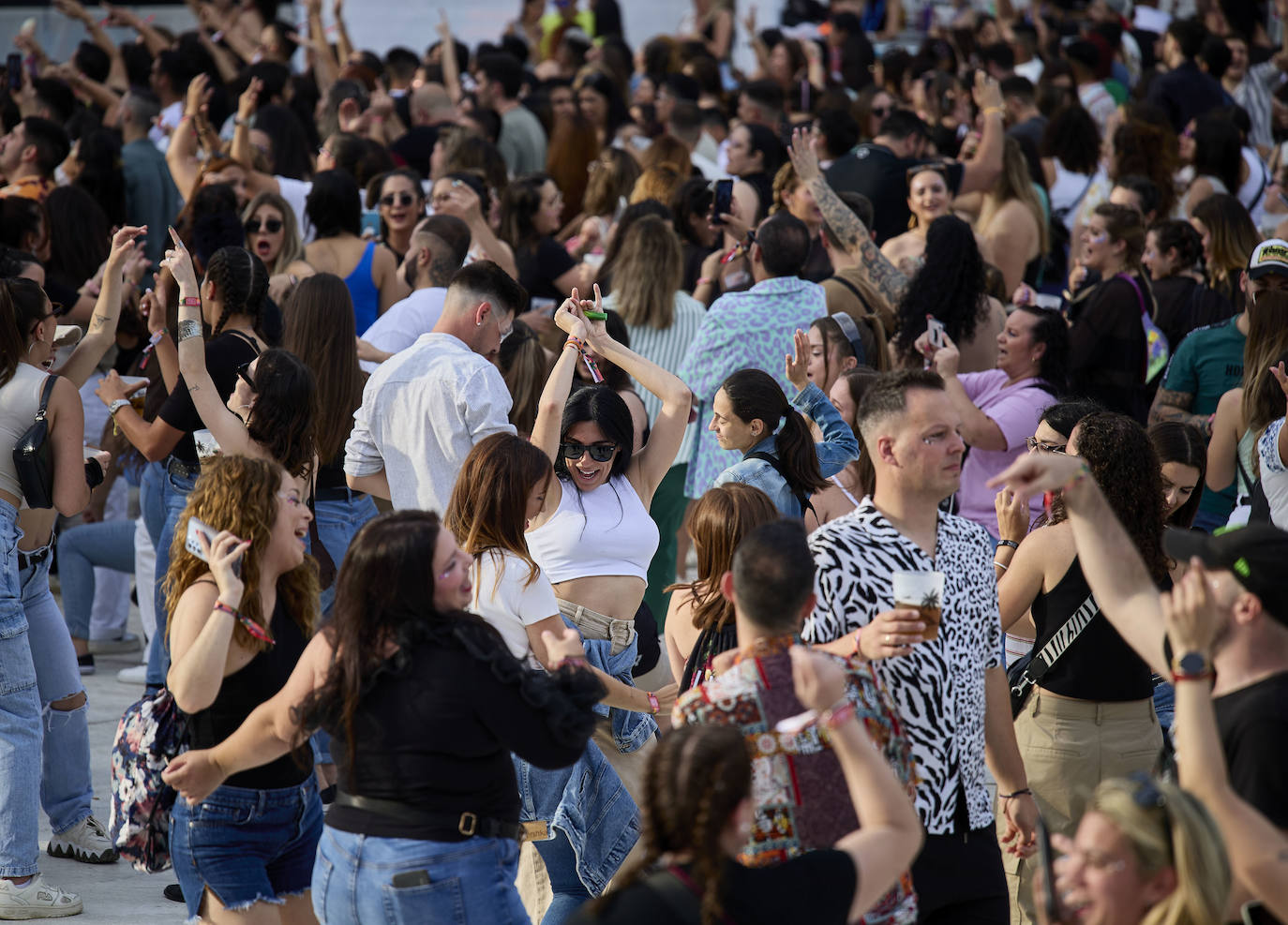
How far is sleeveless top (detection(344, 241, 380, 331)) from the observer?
7305 mm

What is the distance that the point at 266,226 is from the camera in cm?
722

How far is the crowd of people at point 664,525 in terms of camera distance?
2.76 meters

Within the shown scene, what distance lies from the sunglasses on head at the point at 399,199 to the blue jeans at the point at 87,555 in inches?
83.4

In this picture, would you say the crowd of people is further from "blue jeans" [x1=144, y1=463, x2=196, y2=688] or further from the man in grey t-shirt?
the man in grey t-shirt

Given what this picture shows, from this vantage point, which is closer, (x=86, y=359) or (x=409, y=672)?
(x=409, y=672)

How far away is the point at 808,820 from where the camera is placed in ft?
9.43

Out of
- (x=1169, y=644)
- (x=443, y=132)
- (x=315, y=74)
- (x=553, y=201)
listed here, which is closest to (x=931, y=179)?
(x=553, y=201)

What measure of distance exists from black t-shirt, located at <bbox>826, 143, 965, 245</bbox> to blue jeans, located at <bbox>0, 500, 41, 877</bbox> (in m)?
5.36

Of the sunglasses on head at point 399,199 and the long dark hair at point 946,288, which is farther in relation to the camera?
the sunglasses on head at point 399,199

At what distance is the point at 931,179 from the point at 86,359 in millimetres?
4385

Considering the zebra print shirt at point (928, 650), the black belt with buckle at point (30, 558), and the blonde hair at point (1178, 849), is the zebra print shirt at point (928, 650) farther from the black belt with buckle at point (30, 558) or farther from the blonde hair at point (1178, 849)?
the black belt with buckle at point (30, 558)

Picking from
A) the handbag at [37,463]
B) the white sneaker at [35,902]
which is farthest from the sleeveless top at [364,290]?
the white sneaker at [35,902]

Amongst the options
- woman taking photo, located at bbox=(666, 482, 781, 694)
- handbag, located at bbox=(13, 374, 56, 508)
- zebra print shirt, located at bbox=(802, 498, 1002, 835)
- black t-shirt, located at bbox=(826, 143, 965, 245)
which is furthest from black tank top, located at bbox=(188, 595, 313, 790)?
black t-shirt, located at bbox=(826, 143, 965, 245)

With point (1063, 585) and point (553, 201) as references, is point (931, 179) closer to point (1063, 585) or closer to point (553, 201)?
point (553, 201)
